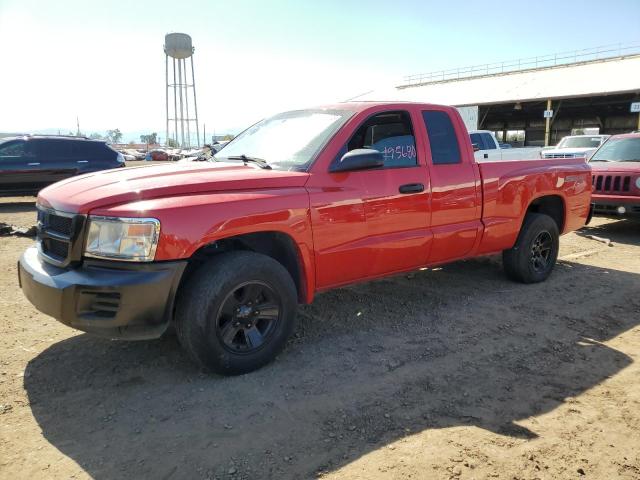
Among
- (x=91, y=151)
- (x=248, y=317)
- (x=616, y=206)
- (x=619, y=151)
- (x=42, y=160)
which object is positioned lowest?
(x=248, y=317)

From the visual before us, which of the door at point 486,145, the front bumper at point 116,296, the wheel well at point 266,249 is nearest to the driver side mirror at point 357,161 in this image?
the wheel well at point 266,249

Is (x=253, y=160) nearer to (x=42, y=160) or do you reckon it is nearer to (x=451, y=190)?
(x=451, y=190)

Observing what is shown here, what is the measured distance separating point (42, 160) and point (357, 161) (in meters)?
11.3

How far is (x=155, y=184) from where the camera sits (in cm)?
322

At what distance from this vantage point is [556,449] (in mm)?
2658

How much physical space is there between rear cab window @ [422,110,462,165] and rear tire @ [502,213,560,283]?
141 cm

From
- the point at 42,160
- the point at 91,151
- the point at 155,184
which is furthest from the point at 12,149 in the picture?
the point at 155,184

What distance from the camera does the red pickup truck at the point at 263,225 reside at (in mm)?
2982

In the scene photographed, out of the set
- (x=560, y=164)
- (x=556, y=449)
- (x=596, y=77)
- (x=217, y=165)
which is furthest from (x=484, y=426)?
(x=596, y=77)

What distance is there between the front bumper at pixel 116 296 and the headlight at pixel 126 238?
0.18 feet

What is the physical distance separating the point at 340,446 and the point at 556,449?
1.15 m

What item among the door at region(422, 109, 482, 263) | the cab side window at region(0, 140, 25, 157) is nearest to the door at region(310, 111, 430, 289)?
the door at region(422, 109, 482, 263)

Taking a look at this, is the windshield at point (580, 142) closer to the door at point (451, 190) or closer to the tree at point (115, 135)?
the door at point (451, 190)

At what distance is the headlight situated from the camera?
9.65 feet
